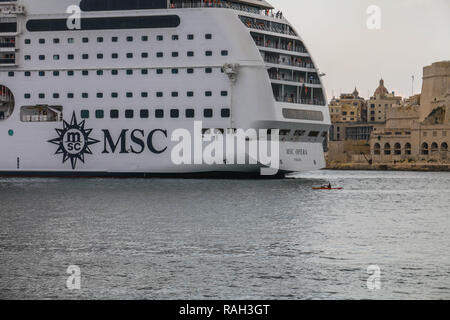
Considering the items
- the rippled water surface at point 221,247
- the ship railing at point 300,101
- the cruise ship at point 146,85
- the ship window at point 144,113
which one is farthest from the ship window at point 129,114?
the rippled water surface at point 221,247

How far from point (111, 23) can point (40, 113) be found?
6.85 m

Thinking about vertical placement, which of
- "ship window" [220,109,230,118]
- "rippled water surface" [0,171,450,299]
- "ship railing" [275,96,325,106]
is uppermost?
"ship railing" [275,96,325,106]

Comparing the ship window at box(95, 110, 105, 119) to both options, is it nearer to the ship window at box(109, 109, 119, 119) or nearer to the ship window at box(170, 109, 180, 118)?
the ship window at box(109, 109, 119, 119)

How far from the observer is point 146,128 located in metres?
43.9

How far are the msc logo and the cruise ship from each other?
0.06 metres

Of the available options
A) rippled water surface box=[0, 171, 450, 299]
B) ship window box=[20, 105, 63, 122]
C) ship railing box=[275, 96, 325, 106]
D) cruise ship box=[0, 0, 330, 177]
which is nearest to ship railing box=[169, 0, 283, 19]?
cruise ship box=[0, 0, 330, 177]

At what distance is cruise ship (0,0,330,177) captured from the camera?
4312 cm

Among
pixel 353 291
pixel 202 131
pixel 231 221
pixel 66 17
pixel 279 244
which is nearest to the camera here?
Result: pixel 353 291

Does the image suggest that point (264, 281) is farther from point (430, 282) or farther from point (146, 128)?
point (146, 128)

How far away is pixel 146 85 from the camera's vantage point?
145 feet

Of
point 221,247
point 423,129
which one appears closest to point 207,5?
point 221,247

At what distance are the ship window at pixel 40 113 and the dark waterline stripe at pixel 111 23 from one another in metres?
4.55
